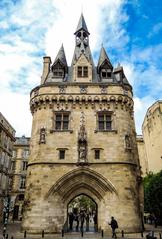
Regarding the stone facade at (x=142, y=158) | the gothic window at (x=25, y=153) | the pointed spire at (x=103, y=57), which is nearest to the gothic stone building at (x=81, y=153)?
the pointed spire at (x=103, y=57)

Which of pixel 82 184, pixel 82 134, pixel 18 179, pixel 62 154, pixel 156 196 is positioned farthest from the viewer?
pixel 18 179

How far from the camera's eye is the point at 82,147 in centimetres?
1945

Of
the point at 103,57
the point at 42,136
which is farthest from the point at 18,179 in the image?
the point at 103,57

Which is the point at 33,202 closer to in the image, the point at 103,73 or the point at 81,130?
the point at 81,130

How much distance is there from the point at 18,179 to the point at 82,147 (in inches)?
982

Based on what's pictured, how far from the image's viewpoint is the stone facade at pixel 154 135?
32.2m

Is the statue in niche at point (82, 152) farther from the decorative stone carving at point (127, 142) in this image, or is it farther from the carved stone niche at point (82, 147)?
the decorative stone carving at point (127, 142)

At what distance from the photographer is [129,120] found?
69.3ft

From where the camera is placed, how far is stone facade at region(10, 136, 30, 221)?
39469 millimetres

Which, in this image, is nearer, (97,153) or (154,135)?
(97,153)

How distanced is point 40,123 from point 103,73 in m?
7.72

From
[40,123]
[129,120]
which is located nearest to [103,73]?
[129,120]

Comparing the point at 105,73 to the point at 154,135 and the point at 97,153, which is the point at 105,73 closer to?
the point at 97,153

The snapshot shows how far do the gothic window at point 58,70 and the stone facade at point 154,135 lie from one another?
578 inches
